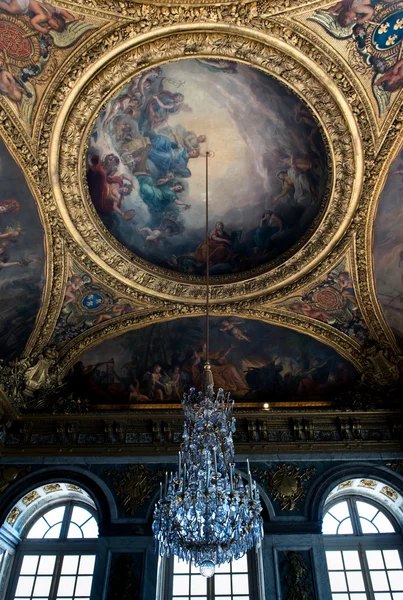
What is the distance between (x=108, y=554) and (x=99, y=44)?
8.65 m

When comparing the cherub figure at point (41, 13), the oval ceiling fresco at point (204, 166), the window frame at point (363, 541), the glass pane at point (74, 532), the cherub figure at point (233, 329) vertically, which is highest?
the oval ceiling fresco at point (204, 166)

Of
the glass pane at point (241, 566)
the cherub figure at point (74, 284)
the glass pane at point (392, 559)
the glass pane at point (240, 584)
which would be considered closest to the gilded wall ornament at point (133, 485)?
the glass pane at point (241, 566)

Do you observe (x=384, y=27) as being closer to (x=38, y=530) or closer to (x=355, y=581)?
(x=355, y=581)

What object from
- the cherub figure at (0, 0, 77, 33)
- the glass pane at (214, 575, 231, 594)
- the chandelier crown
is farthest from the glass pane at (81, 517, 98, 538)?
the cherub figure at (0, 0, 77, 33)

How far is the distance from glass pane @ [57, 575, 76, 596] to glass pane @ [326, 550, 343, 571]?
15.7ft

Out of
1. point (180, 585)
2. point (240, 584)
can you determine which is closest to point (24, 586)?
point (180, 585)

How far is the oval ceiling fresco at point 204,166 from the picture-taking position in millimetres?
9398

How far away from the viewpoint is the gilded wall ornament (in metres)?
10.2

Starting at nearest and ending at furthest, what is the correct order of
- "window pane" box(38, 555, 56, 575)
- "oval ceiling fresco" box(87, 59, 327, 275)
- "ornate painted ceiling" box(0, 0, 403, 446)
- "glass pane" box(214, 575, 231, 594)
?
1. "ornate painted ceiling" box(0, 0, 403, 446)
2. "oval ceiling fresco" box(87, 59, 327, 275)
3. "glass pane" box(214, 575, 231, 594)
4. "window pane" box(38, 555, 56, 575)

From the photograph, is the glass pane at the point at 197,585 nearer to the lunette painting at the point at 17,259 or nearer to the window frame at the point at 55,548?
the window frame at the point at 55,548

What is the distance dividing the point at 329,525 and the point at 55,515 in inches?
219

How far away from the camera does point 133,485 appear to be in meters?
10.4

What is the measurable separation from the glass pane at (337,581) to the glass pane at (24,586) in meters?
5.59

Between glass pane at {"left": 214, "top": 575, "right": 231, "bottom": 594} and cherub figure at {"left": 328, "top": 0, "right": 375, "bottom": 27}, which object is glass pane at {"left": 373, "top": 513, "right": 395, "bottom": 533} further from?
cherub figure at {"left": 328, "top": 0, "right": 375, "bottom": 27}
